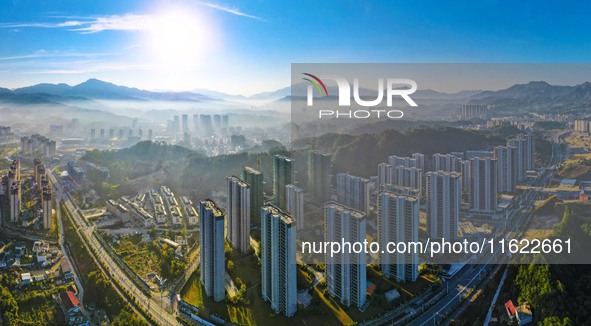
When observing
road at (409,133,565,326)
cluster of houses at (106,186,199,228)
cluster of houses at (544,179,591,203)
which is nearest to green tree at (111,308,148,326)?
cluster of houses at (106,186,199,228)

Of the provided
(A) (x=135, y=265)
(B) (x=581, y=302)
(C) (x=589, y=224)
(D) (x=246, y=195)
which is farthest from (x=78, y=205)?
(C) (x=589, y=224)

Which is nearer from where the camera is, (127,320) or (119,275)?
(127,320)

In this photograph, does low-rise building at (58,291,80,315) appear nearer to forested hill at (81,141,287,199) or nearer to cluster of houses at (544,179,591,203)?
forested hill at (81,141,287,199)

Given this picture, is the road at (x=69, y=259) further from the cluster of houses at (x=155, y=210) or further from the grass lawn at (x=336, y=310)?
the grass lawn at (x=336, y=310)

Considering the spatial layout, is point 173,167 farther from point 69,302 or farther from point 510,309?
point 510,309

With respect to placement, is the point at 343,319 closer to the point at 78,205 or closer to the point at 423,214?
the point at 423,214

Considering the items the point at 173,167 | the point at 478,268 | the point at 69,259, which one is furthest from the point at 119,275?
the point at 173,167
